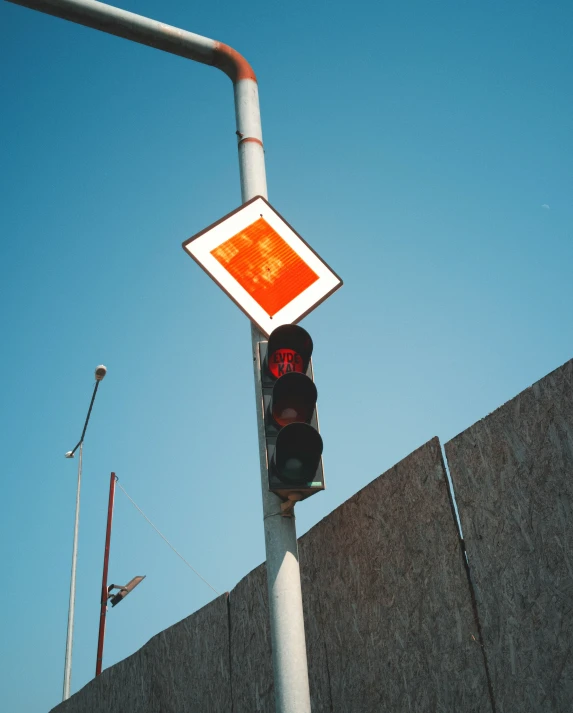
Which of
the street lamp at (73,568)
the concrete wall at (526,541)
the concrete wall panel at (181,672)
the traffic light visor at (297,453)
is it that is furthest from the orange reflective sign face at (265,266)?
the street lamp at (73,568)

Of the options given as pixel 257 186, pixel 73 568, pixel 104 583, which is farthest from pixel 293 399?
pixel 73 568

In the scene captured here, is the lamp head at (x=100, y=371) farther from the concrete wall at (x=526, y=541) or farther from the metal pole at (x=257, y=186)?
the concrete wall at (x=526, y=541)

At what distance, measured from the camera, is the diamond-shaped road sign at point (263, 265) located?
3668 millimetres

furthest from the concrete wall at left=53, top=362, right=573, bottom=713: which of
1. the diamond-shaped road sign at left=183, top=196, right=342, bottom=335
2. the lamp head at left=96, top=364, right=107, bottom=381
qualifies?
the lamp head at left=96, top=364, right=107, bottom=381

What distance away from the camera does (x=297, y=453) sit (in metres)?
3.10

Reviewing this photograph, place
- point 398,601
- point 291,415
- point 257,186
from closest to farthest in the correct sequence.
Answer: point 291,415 → point 398,601 → point 257,186

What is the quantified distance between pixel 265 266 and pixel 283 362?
0.74 m

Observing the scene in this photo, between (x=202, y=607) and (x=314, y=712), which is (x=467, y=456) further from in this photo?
(x=202, y=607)

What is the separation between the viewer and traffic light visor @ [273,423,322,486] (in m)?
3.05

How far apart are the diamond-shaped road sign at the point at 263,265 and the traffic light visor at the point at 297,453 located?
697 mm

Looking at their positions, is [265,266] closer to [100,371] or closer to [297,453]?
[297,453]

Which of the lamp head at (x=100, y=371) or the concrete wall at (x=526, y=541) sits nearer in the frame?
the concrete wall at (x=526, y=541)

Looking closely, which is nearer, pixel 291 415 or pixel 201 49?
pixel 291 415

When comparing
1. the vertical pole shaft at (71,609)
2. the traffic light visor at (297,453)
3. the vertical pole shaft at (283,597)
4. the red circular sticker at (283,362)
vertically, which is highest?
the red circular sticker at (283,362)
